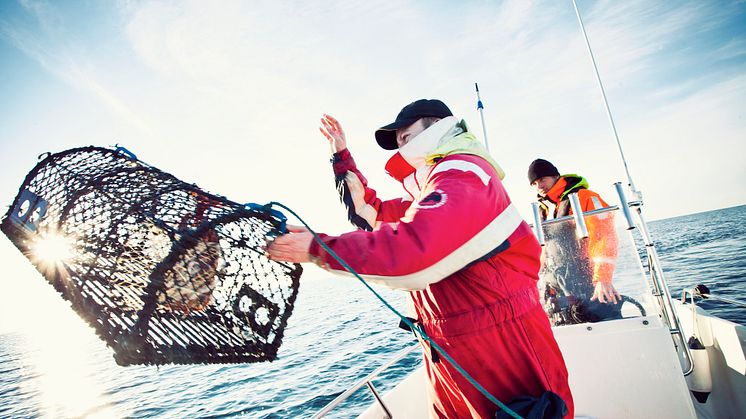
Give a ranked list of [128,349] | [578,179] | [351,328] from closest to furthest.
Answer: [128,349] → [578,179] → [351,328]

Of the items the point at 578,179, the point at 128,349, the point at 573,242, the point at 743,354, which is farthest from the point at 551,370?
the point at 743,354

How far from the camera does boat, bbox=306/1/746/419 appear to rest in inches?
108

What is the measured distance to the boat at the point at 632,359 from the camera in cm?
274

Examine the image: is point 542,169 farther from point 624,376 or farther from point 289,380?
point 289,380

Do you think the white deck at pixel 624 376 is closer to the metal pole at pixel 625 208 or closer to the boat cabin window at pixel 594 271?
the boat cabin window at pixel 594 271

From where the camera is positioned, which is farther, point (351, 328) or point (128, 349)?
point (351, 328)

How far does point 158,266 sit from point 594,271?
139 inches

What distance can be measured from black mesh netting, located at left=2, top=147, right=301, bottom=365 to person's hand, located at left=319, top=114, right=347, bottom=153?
1139 mm

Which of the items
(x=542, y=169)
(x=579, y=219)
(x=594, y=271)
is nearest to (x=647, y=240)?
(x=594, y=271)

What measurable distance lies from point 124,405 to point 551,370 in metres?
18.0

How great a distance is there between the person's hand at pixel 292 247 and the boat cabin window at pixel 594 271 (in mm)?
2906

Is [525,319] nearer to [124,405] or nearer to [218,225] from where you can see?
[218,225]

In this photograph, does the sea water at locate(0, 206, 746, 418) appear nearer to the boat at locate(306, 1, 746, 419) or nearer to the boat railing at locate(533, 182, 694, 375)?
the boat at locate(306, 1, 746, 419)

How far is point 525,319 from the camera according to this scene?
152 cm
